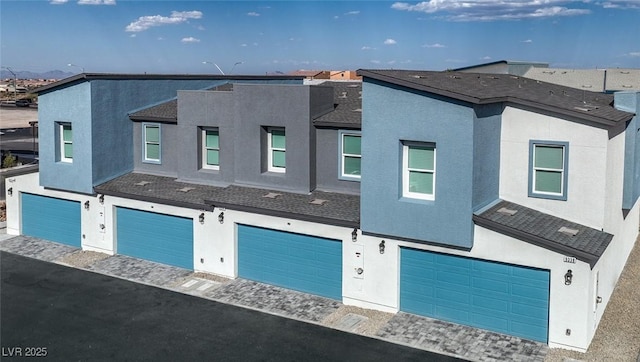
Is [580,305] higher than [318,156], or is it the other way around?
[318,156]

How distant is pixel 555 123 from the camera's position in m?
16.6

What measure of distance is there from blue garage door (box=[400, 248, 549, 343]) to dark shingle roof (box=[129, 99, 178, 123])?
1114cm

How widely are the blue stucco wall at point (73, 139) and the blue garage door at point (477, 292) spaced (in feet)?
41.8

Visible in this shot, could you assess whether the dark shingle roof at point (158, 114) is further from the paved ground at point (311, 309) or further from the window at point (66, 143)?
the paved ground at point (311, 309)

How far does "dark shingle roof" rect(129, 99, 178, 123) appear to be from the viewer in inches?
915

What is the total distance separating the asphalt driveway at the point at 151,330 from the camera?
48.5ft

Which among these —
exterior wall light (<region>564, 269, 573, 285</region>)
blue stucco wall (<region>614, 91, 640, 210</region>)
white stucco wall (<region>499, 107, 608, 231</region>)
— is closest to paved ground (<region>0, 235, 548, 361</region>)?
exterior wall light (<region>564, 269, 573, 285</region>)

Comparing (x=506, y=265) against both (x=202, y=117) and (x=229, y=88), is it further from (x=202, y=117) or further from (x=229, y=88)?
(x=229, y=88)

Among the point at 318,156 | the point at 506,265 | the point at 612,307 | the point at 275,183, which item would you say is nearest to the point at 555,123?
the point at 506,265

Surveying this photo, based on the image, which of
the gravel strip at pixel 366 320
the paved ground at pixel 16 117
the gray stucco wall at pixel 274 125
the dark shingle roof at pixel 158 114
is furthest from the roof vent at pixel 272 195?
the paved ground at pixel 16 117

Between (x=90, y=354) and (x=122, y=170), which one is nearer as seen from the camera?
(x=90, y=354)

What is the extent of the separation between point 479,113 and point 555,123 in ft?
8.06

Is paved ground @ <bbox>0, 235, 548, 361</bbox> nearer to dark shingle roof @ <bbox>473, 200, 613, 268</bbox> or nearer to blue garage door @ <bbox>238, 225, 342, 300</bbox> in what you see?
blue garage door @ <bbox>238, 225, 342, 300</bbox>

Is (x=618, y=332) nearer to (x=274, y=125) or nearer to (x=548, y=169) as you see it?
(x=548, y=169)
